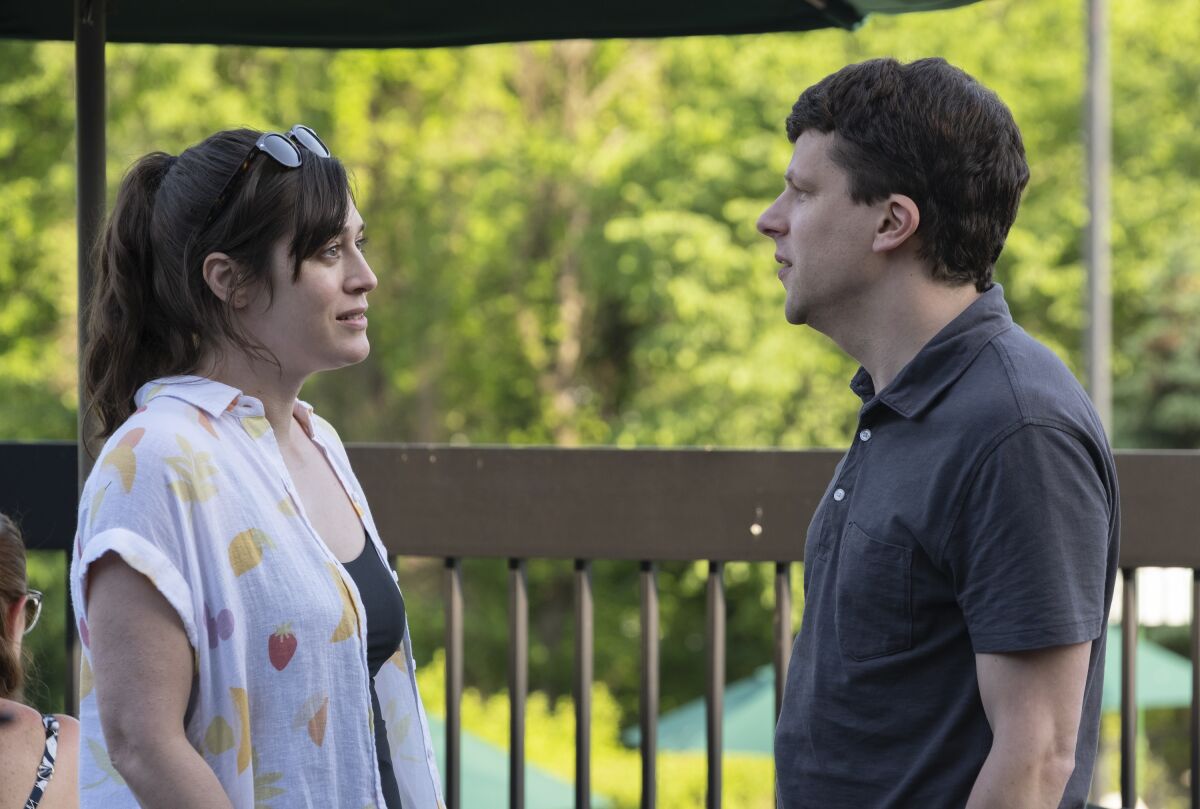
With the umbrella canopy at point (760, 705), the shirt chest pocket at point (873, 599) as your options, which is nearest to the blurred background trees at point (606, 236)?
the umbrella canopy at point (760, 705)

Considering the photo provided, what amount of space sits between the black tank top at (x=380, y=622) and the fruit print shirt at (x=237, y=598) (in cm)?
7

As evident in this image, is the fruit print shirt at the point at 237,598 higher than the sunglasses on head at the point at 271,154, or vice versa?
the sunglasses on head at the point at 271,154

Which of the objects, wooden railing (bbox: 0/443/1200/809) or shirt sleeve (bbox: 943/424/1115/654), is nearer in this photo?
shirt sleeve (bbox: 943/424/1115/654)

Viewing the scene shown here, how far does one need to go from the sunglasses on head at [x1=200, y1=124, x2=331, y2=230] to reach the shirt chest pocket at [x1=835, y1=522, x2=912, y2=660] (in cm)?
78

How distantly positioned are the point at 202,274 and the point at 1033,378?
928 millimetres

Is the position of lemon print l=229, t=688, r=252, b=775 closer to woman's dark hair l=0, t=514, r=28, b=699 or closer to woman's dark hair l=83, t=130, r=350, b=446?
woman's dark hair l=83, t=130, r=350, b=446

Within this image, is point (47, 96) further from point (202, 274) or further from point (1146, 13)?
point (202, 274)

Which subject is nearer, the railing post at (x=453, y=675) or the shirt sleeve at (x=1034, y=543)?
the shirt sleeve at (x=1034, y=543)

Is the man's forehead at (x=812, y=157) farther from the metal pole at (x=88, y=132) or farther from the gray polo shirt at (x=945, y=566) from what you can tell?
the metal pole at (x=88, y=132)

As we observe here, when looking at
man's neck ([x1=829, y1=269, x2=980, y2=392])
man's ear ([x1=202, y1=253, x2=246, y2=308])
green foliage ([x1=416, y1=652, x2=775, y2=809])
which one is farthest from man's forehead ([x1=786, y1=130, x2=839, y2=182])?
green foliage ([x1=416, y1=652, x2=775, y2=809])

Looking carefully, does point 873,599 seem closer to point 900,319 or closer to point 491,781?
point 900,319

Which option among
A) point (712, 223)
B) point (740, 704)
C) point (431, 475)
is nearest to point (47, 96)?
point (712, 223)

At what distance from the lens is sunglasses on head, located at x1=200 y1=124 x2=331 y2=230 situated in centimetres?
155

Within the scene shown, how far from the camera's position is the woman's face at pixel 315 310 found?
1587 millimetres
